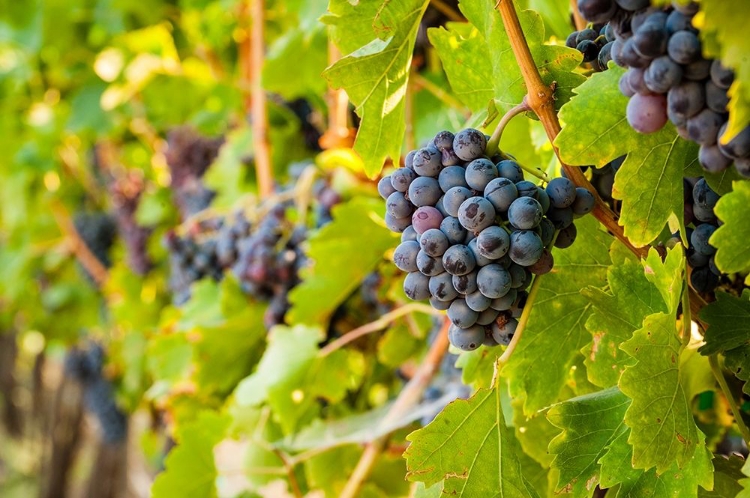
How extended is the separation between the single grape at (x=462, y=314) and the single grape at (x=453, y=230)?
0.15ft

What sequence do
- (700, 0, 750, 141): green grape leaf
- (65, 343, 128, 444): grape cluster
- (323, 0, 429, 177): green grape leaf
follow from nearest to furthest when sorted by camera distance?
(700, 0, 750, 141): green grape leaf, (323, 0, 429, 177): green grape leaf, (65, 343, 128, 444): grape cluster

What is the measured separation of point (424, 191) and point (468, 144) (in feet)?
0.15

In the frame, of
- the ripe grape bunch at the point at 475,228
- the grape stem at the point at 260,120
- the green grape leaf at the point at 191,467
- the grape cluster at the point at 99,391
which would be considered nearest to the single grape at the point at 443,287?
the ripe grape bunch at the point at 475,228

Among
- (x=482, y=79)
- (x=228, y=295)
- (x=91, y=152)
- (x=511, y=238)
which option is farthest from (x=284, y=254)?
(x=91, y=152)

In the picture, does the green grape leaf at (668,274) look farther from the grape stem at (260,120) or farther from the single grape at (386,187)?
the grape stem at (260,120)

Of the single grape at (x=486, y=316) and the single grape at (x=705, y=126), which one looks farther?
the single grape at (x=486, y=316)

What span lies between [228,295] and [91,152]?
187 centimetres

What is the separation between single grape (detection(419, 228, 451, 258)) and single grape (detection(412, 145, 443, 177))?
0.15 ft

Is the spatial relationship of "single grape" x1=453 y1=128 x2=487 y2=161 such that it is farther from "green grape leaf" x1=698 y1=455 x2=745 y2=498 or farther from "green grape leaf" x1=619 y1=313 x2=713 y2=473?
"green grape leaf" x1=698 y1=455 x2=745 y2=498

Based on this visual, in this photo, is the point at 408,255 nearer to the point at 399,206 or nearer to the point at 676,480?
the point at 399,206

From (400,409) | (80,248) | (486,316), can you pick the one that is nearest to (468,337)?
(486,316)

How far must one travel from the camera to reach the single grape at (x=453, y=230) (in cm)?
51

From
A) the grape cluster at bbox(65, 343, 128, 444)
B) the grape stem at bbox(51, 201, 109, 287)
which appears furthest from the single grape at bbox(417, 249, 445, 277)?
the grape cluster at bbox(65, 343, 128, 444)

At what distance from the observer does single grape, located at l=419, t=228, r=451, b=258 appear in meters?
0.51
